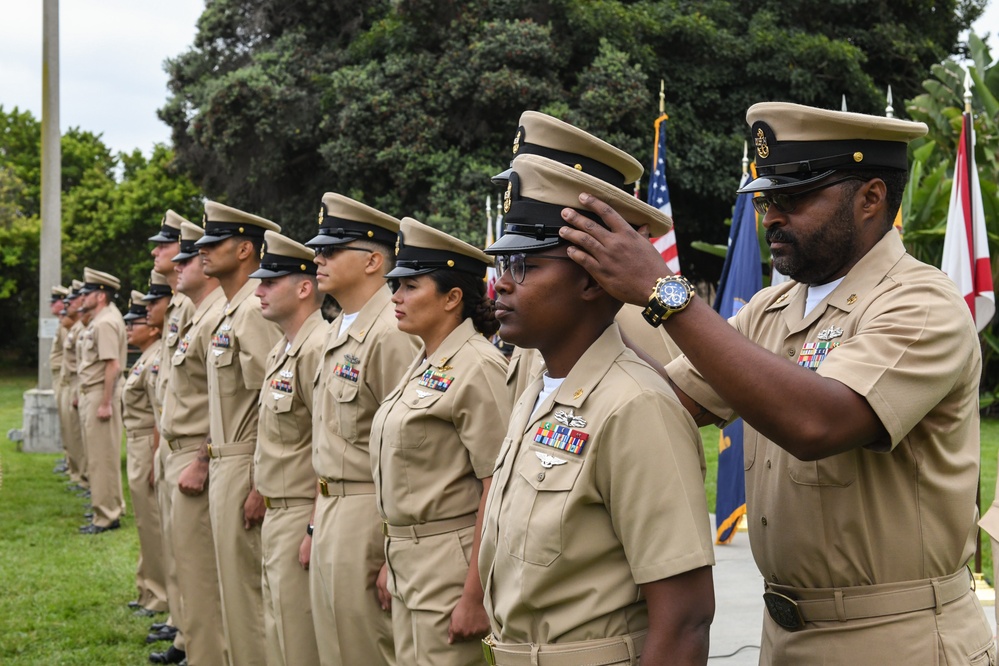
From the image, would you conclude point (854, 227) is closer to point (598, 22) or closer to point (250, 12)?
point (598, 22)

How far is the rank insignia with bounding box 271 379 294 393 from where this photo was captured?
16.8 ft

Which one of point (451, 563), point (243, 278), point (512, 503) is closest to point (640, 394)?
point (512, 503)

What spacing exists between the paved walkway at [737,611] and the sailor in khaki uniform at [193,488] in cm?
284

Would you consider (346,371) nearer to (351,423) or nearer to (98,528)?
(351,423)

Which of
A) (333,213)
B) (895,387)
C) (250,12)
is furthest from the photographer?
(250,12)

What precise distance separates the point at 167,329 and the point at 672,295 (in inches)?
243

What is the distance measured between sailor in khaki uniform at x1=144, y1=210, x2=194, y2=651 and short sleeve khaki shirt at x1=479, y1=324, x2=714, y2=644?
4475 mm

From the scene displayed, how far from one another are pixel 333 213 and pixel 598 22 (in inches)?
626

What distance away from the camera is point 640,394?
7.70 ft


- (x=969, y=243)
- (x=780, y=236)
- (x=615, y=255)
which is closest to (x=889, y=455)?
(x=780, y=236)

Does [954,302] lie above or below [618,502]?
above

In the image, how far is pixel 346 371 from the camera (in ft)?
15.1

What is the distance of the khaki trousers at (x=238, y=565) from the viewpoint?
5598mm

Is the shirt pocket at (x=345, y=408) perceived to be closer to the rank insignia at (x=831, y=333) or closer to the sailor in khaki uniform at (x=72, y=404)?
the rank insignia at (x=831, y=333)
